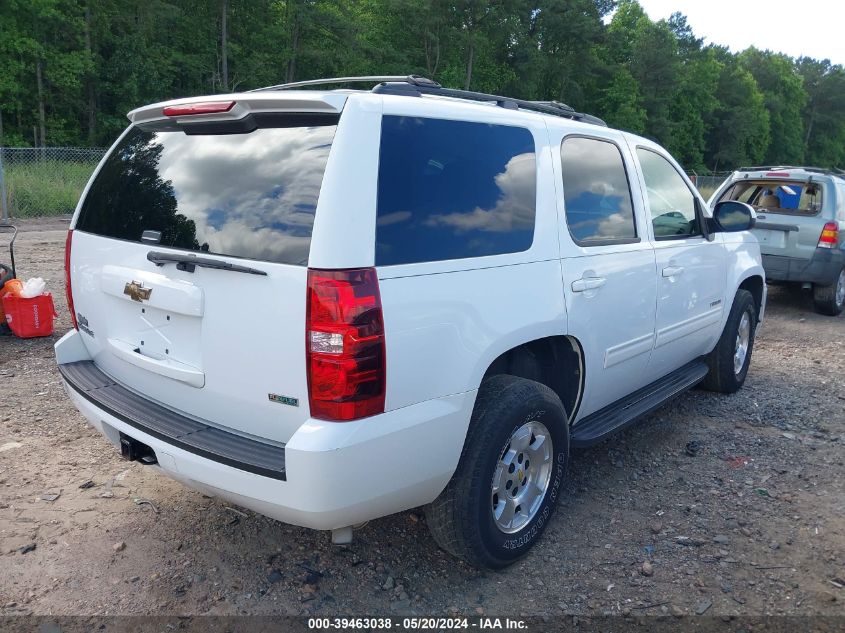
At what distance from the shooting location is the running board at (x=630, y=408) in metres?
3.62

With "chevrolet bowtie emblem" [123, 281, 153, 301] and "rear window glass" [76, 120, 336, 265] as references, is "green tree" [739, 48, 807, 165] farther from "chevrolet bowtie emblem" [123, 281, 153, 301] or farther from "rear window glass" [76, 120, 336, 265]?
"chevrolet bowtie emblem" [123, 281, 153, 301]

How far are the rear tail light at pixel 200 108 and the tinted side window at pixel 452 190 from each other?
644mm

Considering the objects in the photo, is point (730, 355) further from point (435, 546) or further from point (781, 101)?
point (781, 101)

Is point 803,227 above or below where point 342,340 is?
above

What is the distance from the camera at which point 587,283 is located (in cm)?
343

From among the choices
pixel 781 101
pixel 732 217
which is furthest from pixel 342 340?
pixel 781 101

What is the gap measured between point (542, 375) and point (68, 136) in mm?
38858

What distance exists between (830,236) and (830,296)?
83cm

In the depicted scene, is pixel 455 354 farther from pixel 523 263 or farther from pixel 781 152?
pixel 781 152

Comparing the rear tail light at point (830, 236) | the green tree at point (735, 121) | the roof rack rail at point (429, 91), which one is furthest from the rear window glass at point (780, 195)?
the green tree at point (735, 121)

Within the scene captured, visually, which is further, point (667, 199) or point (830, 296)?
point (830, 296)

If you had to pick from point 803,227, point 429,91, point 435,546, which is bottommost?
point 435,546

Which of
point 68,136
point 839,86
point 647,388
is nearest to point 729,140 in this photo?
point 839,86

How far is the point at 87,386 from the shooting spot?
10.6ft
